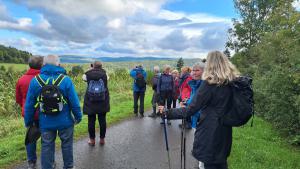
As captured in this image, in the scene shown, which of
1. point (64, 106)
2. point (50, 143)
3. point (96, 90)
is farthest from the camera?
point (96, 90)

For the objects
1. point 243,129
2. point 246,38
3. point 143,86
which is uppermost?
point 246,38

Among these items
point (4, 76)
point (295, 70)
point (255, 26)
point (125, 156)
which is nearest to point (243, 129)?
point (295, 70)

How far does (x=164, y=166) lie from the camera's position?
6.95 metres

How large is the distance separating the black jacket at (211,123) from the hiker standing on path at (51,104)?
208cm

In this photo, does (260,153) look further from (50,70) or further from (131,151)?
(50,70)

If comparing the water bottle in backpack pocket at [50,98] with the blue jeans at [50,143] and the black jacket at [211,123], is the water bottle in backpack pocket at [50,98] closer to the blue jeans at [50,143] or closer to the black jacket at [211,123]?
the blue jeans at [50,143]

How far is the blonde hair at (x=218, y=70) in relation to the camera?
4.25 metres

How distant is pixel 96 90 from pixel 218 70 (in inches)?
175

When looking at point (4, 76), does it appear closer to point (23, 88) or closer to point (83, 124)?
point (83, 124)

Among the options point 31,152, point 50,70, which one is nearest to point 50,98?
point 50,70

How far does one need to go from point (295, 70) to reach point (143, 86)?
541 cm

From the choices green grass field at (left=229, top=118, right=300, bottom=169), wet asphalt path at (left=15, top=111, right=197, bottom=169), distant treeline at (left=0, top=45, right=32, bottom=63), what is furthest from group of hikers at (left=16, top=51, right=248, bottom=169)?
distant treeline at (left=0, top=45, right=32, bottom=63)

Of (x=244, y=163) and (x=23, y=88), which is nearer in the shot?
(x=23, y=88)

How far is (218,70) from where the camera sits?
4.30 meters
